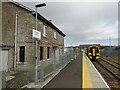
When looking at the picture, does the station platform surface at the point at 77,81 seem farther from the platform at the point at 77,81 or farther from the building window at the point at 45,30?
the building window at the point at 45,30

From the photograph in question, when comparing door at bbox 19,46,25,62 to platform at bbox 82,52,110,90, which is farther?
door at bbox 19,46,25,62

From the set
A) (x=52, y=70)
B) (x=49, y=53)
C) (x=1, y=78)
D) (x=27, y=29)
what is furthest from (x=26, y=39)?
(x=1, y=78)

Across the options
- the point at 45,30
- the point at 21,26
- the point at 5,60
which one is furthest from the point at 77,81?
the point at 45,30

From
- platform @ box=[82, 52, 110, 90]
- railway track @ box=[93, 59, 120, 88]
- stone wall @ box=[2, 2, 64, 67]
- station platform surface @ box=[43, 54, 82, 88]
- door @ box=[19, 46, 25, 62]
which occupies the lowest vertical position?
railway track @ box=[93, 59, 120, 88]

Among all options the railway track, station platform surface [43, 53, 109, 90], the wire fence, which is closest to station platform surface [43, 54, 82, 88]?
station platform surface [43, 53, 109, 90]

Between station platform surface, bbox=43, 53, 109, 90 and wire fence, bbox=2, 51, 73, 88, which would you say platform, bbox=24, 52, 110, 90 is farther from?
wire fence, bbox=2, 51, 73, 88

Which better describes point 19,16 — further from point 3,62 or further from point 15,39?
point 3,62

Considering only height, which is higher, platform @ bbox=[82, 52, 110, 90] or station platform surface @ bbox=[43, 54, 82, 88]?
station platform surface @ bbox=[43, 54, 82, 88]

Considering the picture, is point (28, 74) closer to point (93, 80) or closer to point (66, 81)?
point (66, 81)

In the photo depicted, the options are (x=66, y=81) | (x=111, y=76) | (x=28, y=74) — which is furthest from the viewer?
(x=111, y=76)

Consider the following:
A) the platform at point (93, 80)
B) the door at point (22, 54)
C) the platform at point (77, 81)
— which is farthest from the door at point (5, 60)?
the platform at point (93, 80)

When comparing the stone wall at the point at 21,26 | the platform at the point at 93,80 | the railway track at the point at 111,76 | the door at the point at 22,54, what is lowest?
the railway track at the point at 111,76

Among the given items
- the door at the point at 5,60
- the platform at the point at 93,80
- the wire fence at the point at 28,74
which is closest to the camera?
the wire fence at the point at 28,74

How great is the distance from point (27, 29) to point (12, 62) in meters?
3.67
